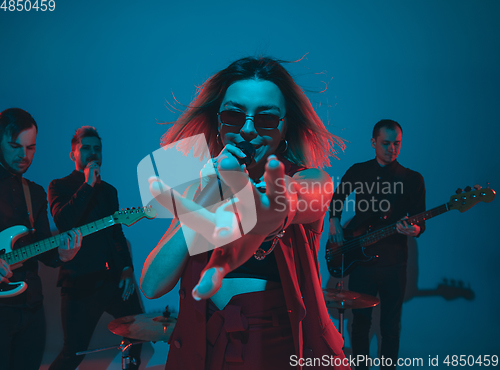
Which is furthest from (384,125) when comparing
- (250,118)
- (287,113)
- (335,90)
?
(250,118)

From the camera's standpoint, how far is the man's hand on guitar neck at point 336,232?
3.46m

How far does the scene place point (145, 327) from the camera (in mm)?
2400

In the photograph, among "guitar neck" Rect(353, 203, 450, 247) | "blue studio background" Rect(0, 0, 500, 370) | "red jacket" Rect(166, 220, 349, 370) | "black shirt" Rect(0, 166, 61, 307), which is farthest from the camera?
"blue studio background" Rect(0, 0, 500, 370)

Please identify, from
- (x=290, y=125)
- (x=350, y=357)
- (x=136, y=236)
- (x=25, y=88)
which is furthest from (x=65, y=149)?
(x=350, y=357)

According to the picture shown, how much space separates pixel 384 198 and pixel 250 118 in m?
2.60

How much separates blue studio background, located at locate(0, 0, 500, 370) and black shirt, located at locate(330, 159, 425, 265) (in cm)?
21

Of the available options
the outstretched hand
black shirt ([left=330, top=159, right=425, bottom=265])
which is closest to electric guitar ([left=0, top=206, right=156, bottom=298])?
black shirt ([left=330, top=159, right=425, bottom=265])

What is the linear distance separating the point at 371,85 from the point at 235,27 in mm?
1538

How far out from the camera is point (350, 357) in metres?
3.37

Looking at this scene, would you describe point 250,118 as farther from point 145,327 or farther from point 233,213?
point 145,327

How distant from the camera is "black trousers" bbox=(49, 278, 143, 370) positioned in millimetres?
2900

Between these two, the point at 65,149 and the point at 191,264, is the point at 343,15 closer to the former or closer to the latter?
the point at 65,149

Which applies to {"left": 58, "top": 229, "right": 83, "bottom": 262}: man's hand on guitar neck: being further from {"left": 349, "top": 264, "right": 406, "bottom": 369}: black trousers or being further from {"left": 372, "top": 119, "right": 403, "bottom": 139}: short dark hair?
{"left": 372, "top": 119, "right": 403, "bottom": 139}: short dark hair

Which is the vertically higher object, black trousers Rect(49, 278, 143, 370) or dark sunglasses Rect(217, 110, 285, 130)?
dark sunglasses Rect(217, 110, 285, 130)
